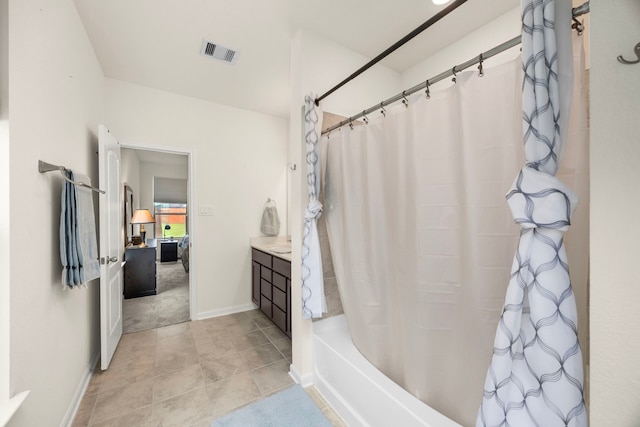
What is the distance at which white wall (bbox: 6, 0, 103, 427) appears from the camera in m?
1.01

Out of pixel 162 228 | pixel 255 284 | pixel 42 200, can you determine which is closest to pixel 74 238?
pixel 42 200

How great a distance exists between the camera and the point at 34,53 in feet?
3.80

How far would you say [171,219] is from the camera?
776cm

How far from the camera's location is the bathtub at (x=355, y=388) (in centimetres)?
114

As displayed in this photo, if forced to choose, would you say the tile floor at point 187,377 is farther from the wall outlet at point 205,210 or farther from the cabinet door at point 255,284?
the wall outlet at point 205,210

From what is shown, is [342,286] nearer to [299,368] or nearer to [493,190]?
[299,368]

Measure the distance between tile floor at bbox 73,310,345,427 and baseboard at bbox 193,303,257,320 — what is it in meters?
0.22

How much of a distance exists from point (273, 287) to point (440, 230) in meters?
1.96

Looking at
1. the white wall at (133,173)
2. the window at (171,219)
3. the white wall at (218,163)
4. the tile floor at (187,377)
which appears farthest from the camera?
the window at (171,219)

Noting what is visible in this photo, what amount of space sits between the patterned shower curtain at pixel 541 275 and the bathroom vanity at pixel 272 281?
1.77 metres

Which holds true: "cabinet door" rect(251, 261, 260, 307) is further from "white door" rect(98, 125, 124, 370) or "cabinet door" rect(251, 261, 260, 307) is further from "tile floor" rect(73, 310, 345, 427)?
"white door" rect(98, 125, 124, 370)

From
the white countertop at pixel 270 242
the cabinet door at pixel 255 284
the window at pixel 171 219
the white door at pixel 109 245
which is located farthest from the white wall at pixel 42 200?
the window at pixel 171 219

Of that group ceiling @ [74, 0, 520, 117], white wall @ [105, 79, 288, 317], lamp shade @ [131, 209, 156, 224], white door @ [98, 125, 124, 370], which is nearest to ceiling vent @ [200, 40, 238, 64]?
ceiling @ [74, 0, 520, 117]

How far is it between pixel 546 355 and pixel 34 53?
91.4 inches
